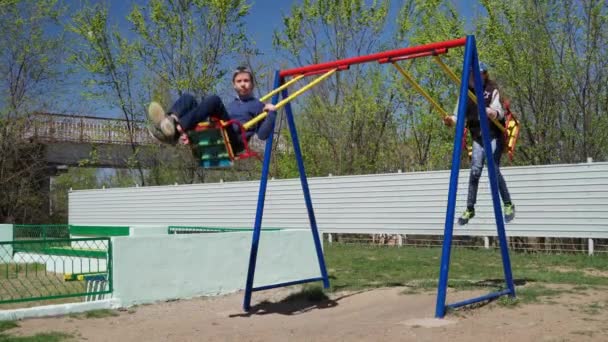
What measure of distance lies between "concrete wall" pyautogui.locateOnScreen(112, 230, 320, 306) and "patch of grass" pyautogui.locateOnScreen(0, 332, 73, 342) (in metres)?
1.56

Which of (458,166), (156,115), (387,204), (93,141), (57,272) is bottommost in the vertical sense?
(57,272)

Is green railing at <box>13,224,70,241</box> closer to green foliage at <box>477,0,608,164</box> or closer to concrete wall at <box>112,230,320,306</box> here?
concrete wall at <box>112,230,320,306</box>

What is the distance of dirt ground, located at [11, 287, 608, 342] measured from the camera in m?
5.63

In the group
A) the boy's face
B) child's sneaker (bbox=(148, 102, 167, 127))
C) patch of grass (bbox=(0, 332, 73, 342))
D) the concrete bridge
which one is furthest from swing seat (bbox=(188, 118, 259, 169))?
the concrete bridge

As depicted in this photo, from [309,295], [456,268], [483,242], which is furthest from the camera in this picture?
[483,242]

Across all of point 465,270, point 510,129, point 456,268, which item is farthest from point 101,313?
point 456,268

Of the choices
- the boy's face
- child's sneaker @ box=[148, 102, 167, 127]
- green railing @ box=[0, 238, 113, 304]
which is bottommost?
green railing @ box=[0, 238, 113, 304]

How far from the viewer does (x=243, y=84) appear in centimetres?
660

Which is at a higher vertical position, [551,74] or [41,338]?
[551,74]

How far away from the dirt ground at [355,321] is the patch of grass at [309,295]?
16 centimetres

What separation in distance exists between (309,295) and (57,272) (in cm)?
687

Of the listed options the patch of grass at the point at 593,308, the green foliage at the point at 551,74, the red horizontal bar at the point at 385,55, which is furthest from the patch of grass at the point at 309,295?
the green foliage at the point at 551,74

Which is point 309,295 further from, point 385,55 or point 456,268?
point 456,268

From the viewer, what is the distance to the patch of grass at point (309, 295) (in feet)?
27.1
